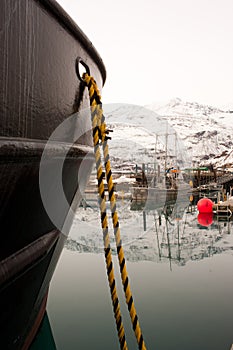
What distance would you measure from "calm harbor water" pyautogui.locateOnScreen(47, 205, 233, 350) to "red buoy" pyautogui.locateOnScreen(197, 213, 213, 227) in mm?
4892

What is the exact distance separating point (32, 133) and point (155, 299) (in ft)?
17.8

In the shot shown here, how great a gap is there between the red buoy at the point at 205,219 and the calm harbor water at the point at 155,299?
4.89 m

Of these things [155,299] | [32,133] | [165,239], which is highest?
[32,133]

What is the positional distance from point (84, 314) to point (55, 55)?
4.68 meters

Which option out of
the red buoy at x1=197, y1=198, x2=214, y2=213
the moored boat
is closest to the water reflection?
the red buoy at x1=197, y1=198, x2=214, y2=213

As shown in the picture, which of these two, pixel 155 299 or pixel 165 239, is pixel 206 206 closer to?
pixel 165 239

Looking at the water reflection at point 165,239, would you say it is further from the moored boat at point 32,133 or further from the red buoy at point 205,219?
the moored boat at point 32,133

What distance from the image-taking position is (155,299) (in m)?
6.16

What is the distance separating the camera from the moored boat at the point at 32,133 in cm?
128

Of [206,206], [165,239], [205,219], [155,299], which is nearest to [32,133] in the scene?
[155,299]

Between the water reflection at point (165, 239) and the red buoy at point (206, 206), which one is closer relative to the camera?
the water reflection at point (165, 239)

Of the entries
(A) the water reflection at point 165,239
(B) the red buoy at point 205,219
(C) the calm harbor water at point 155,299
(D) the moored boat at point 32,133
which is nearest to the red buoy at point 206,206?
(B) the red buoy at point 205,219

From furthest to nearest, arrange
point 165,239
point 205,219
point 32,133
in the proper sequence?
1. point 205,219
2. point 165,239
3. point 32,133

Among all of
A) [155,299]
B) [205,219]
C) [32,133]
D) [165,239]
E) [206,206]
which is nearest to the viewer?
[32,133]
